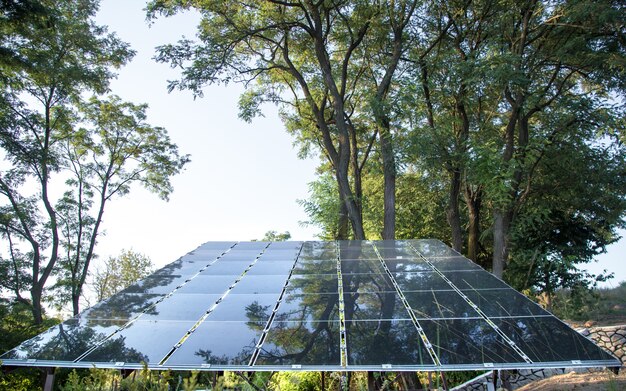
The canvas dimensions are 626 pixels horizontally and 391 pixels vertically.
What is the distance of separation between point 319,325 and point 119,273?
3043 cm

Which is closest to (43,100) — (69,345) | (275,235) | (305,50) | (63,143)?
(63,143)

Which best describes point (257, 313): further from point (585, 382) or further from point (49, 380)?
point (585, 382)

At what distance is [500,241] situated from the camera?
720 inches

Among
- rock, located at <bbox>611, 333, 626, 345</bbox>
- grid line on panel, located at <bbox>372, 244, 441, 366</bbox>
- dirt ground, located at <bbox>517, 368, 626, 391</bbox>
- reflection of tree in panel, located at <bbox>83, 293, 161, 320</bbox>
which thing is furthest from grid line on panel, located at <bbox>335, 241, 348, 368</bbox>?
rock, located at <bbox>611, 333, 626, 345</bbox>

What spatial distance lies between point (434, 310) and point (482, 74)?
10581 millimetres

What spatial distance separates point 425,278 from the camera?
1005cm

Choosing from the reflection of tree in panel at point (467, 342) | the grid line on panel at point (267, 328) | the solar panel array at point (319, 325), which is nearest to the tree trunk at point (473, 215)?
the solar panel array at point (319, 325)

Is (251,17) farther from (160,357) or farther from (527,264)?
(160,357)

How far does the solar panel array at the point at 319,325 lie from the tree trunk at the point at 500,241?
7.54 metres

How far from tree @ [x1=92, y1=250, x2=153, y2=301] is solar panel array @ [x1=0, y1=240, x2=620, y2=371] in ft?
83.3

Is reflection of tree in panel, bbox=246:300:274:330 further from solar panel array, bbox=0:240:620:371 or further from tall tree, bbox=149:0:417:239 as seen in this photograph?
tall tree, bbox=149:0:417:239

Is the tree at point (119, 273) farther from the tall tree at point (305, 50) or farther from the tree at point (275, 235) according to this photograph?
the tall tree at point (305, 50)

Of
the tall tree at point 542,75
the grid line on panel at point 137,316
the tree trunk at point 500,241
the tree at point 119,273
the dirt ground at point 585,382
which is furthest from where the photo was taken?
the tree at point 119,273

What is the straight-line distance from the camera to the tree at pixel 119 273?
3375 cm
